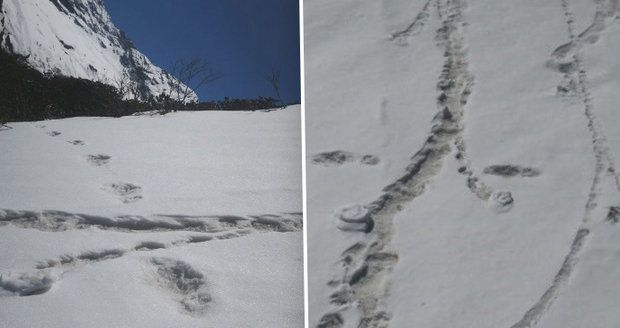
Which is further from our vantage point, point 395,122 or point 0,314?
point 395,122

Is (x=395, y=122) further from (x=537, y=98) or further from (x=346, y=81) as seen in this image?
(x=537, y=98)

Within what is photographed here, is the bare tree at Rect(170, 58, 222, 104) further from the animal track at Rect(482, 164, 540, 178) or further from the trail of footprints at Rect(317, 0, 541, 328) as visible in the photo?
the animal track at Rect(482, 164, 540, 178)

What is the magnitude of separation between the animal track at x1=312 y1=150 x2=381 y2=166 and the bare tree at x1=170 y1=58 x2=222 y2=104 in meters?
0.23

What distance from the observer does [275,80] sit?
103 centimetres

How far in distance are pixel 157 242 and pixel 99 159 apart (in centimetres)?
20

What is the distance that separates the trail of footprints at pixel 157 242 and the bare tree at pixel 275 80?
228mm

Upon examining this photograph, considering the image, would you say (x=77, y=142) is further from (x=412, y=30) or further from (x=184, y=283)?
(x=412, y=30)

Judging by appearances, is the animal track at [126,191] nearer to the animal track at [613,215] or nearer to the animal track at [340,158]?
the animal track at [340,158]

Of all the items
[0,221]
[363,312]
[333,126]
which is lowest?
[363,312]

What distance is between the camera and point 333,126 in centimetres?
97

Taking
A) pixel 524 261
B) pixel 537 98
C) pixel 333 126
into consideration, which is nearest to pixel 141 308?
pixel 333 126

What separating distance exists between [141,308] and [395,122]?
1.59 feet

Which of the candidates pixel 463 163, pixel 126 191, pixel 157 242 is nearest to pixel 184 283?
pixel 157 242

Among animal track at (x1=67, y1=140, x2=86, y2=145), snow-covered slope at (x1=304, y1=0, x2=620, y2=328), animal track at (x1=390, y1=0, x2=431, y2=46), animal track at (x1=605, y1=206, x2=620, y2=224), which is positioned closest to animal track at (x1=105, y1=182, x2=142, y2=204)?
animal track at (x1=67, y1=140, x2=86, y2=145)
